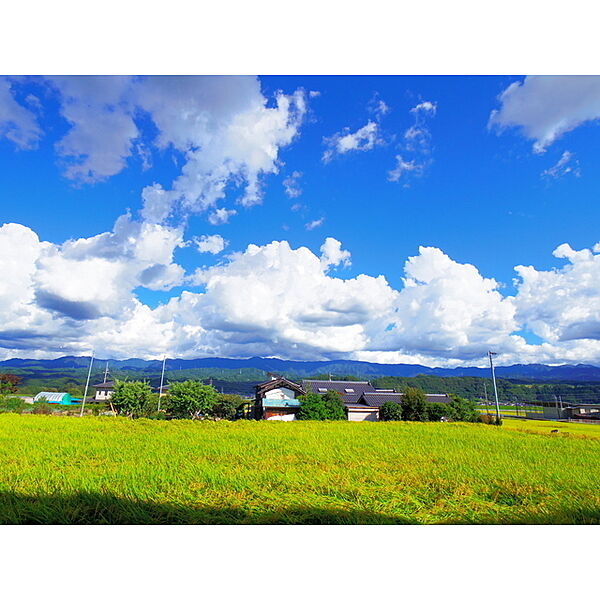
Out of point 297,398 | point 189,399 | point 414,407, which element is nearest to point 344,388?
point 297,398

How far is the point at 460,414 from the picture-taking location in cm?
1463

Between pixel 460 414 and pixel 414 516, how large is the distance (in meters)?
14.2

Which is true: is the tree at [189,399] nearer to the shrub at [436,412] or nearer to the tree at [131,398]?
the tree at [131,398]

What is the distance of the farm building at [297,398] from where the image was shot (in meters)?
17.8

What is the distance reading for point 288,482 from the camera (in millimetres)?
2863

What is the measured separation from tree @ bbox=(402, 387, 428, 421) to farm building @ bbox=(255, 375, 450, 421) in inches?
160

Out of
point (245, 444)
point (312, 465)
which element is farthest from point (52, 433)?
point (312, 465)

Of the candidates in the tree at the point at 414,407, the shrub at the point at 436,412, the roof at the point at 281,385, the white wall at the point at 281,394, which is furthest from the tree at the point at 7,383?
the shrub at the point at 436,412

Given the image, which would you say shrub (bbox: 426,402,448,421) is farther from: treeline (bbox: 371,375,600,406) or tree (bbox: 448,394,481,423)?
treeline (bbox: 371,375,600,406)

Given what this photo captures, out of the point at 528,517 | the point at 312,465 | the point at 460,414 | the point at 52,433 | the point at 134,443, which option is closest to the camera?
the point at 528,517

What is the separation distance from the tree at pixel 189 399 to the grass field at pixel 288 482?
264 inches

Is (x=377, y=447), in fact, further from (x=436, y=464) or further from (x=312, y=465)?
(x=312, y=465)

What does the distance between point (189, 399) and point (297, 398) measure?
7280mm

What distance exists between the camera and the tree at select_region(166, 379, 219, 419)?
11992 millimetres
